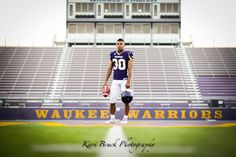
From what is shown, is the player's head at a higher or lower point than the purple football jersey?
higher

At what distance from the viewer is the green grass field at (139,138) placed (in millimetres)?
3852

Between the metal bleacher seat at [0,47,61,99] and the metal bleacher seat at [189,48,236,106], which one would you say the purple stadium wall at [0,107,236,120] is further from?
the metal bleacher seat at [189,48,236,106]

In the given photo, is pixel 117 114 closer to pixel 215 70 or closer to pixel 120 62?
pixel 120 62

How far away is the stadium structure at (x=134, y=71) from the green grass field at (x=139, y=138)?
11.1 metres

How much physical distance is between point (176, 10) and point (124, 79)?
3116cm

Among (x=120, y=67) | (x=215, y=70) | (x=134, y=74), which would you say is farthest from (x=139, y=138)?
(x=215, y=70)

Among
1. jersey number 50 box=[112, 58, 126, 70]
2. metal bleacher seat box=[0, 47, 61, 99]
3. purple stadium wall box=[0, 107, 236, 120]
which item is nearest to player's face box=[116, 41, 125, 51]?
jersey number 50 box=[112, 58, 126, 70]

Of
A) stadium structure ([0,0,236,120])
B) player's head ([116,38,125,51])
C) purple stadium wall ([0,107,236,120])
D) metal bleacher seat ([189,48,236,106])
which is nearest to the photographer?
player's head ([116,38,125,51])

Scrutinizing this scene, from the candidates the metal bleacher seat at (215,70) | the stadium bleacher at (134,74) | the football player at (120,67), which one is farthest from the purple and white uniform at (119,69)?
the metal bleacher seat at (215,70)

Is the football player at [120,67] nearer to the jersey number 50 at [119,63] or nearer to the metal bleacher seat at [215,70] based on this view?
the jersey number 50 at [119,63]

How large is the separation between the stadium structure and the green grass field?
1111 cm

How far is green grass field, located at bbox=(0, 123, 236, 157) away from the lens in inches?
152

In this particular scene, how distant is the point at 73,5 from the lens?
35.2 m

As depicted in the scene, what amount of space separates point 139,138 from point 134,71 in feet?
68.9
